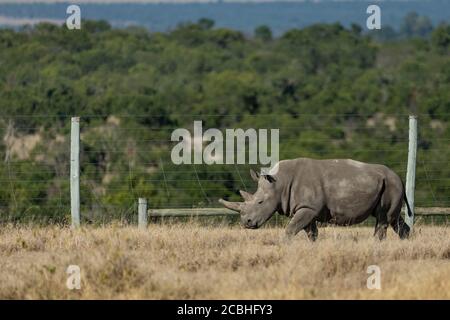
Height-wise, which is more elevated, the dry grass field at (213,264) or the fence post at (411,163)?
the fence post at (411,163)

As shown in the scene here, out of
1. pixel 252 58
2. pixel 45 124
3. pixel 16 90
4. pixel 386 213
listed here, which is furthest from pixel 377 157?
pixel 252 58

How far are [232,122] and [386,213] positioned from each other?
3080 centimetres

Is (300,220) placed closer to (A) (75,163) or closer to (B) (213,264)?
(B) (213,264)

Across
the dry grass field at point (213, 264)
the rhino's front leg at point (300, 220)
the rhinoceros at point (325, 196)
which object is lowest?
the dry grass field at point (213, 264)

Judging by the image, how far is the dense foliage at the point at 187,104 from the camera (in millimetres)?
25453

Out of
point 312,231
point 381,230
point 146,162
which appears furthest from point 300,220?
point 146,162

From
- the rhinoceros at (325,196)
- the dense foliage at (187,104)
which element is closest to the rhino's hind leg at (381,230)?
the rhinoceros at (325,196)

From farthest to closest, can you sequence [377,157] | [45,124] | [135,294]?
1. [45,124]
2. [377,157]
3. [135,294]

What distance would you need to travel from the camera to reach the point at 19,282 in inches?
397

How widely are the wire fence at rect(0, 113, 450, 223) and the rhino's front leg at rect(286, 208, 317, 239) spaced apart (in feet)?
10.7

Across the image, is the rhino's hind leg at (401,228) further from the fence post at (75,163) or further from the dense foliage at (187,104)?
the dense foliage at (187,104)

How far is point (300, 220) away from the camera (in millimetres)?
13008

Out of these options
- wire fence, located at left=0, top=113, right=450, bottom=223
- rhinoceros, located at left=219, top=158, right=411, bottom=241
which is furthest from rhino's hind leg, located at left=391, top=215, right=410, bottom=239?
wire fence, located at left=0, top=113, right=450, bottom=223
